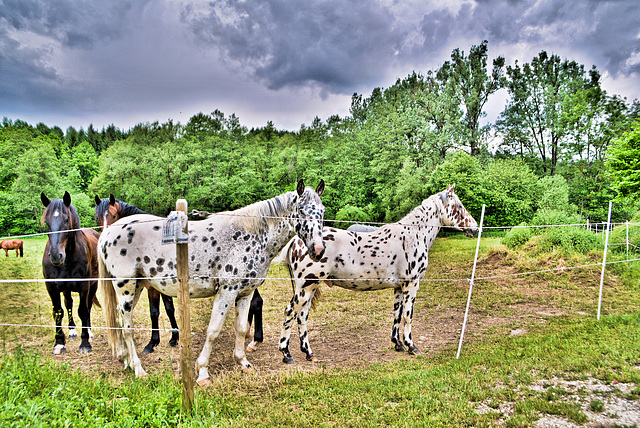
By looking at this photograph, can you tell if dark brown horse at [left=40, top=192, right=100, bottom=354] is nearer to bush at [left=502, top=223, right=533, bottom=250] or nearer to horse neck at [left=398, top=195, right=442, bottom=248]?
horse neck at [left=398, top=195, right=442, bottom=248]

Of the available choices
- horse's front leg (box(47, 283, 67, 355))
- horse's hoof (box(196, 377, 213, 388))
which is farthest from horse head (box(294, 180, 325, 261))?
horse's front leg (box(47, 283, 67, 355))

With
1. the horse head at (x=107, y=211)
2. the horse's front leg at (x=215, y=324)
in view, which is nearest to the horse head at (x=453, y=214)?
the horse's front leg at (x=215, y=324)

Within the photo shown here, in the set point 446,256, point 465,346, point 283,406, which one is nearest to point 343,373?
point 283,406

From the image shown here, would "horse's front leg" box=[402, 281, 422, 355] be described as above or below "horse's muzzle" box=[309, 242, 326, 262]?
below

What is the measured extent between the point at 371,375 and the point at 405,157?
21951 mm

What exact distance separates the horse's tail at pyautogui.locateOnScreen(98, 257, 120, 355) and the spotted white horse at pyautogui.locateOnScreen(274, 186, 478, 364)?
7.19 ft

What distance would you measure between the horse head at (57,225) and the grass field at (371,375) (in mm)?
1163

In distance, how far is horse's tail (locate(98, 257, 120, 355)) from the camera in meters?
4.00

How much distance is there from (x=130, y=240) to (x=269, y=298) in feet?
17.1

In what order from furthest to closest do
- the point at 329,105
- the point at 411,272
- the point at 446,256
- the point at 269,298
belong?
the point at 329,105 < the point at 446,256 < the point at 269,298 < the point at 411,272

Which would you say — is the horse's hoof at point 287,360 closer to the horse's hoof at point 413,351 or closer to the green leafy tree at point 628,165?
the horse's hoof at point 413,351

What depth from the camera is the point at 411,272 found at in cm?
504

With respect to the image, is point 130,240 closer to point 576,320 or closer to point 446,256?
point 576,320

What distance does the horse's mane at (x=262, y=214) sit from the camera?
4.01 metres
